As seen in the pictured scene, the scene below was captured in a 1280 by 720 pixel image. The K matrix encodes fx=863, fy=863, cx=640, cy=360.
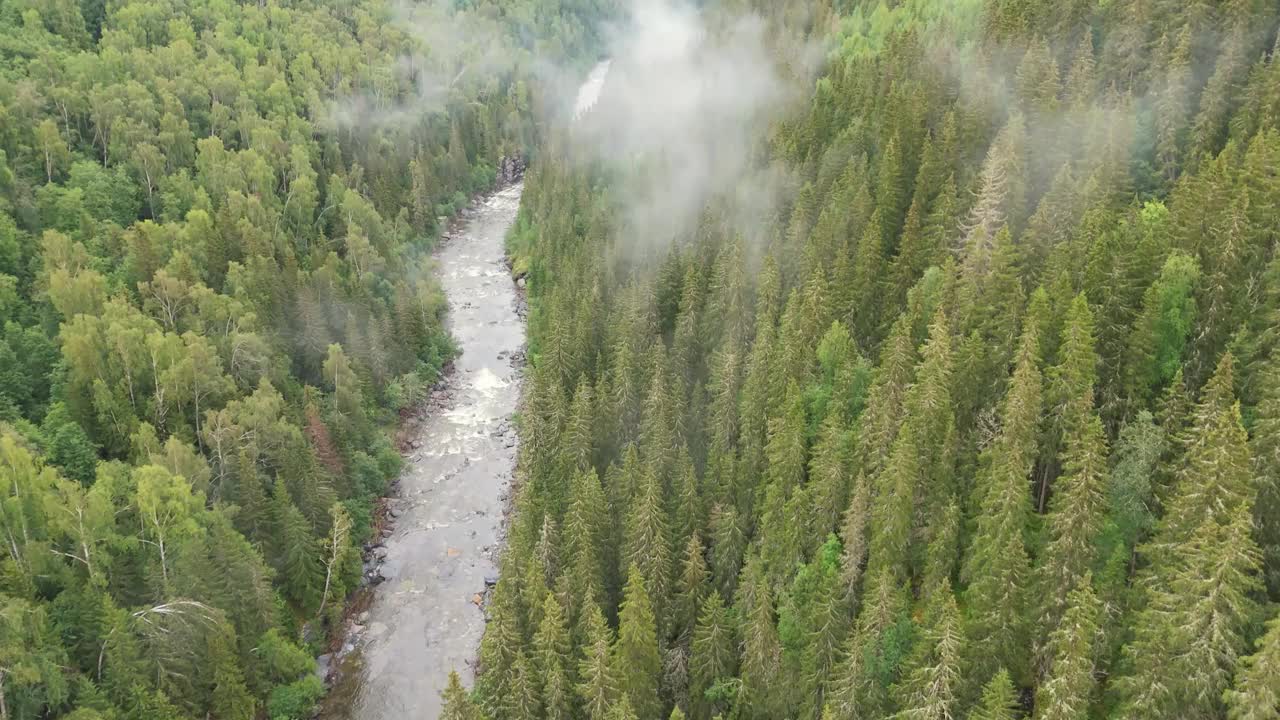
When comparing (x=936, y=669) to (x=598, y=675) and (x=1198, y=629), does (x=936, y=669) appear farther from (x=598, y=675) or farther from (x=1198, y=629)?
(x=598, y=675)

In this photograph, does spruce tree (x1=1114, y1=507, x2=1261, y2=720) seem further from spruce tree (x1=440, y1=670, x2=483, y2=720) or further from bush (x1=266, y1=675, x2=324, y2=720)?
bush (x1=266, y1=675, x2=324, y2=720)

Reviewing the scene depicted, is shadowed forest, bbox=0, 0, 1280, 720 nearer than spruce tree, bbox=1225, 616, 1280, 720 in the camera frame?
No

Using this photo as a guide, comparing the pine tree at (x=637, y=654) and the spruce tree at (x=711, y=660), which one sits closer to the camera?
the pine tree at (x=637, y=654)

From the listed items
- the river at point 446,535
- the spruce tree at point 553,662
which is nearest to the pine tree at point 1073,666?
the spruce tree at point 553,662

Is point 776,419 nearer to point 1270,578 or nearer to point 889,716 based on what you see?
point 889,716

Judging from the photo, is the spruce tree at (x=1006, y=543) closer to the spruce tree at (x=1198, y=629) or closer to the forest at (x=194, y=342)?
the spruce tree at (x=1198, y=629)

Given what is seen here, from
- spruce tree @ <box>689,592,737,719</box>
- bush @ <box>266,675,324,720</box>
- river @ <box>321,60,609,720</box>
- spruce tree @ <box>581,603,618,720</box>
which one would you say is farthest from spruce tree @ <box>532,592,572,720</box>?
bush @ <box>266,675,324,720</box>

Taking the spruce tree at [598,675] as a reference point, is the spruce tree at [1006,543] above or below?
above

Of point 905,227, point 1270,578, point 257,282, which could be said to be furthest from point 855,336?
point 257,282
